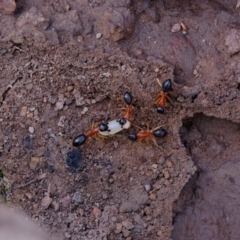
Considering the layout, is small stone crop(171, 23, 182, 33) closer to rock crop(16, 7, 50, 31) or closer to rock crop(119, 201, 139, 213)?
rock crop(16, 7, 50, 31)

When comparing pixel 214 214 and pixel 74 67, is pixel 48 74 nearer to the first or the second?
pixel 74 67

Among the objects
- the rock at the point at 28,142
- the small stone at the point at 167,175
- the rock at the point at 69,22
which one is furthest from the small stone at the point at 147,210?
the rock at the point at 69,22

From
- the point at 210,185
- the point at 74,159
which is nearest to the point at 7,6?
the point at 74,159

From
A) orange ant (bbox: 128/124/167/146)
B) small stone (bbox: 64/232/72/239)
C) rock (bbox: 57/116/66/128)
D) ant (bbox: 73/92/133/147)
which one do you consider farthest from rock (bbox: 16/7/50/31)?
small stone (bbox: 64/232/72/239)

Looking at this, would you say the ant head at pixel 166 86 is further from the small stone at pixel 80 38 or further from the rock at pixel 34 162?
the rock at pixel 34 162

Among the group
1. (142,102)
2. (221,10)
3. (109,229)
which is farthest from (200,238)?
(221,10)

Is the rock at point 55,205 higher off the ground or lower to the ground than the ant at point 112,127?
lower

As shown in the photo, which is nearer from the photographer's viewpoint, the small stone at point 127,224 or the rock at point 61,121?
the small stone at point 127,224
